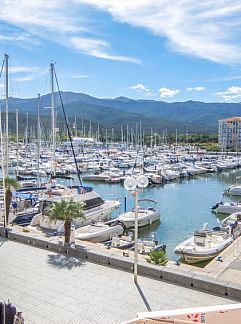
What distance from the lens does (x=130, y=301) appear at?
33.2ft

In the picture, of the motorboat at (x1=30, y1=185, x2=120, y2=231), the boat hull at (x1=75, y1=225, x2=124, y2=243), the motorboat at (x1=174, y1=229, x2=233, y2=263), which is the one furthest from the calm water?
the boat hull at (x1=75, y1=225, x2=124, y2=243)

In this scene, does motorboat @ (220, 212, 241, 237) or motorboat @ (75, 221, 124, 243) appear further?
motorboat @ (220, 212, 241, 237)

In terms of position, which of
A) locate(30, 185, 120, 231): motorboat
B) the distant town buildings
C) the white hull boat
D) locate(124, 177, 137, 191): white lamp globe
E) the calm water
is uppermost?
the distant town buildings

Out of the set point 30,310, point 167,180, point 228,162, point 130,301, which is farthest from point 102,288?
point 228,162

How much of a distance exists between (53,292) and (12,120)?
13197cm

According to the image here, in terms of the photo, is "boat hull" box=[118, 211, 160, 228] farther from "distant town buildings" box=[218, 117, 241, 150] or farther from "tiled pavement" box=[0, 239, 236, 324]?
"distant town buildings" box=[218, 117, 241, 150]

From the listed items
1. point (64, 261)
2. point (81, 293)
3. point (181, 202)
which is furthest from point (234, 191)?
point (81, 293)

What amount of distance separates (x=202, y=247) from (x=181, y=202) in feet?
70.2

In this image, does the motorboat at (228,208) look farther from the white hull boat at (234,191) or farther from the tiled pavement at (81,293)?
the tiled pavement at (81,293)

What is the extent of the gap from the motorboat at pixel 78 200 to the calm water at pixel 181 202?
320 centimetres

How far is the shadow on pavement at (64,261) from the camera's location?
42.2ft

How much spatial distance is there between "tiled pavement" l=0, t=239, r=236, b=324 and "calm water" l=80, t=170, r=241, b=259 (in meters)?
6.37

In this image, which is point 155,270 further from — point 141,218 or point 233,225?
point 141,218

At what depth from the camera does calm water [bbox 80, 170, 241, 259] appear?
2924 centimetres
